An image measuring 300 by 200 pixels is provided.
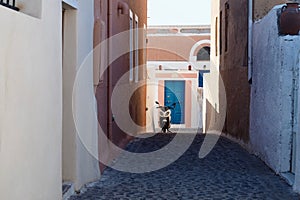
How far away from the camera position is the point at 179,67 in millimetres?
31000

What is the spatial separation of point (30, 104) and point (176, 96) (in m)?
25.0

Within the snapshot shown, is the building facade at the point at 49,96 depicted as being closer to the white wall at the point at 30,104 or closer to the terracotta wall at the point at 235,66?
the white wall at the point at 30,104

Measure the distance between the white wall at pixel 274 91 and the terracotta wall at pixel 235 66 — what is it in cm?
116

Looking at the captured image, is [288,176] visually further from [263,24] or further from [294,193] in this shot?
[263,24]

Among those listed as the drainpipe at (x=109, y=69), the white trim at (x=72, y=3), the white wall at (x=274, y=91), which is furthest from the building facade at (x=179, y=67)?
the white trim at (x=72, y=3)

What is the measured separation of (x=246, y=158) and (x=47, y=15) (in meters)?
5.75

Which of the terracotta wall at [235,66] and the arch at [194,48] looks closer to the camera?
the terracotta wall at [235,66]

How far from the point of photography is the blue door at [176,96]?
92.9 ft

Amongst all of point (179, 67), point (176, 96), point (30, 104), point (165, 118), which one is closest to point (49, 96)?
point (30, 104)

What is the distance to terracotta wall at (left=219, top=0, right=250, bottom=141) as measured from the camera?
429 inches

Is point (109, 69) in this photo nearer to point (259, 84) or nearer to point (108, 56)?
point (108, 56)

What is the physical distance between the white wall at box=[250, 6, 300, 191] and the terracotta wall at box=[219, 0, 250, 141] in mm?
1162

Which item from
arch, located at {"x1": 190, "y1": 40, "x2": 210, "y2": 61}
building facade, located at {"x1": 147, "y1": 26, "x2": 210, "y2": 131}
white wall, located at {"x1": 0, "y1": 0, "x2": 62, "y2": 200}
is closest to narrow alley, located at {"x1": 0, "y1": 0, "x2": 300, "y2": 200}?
white wall, located at {"x1": 0, "y1": 0, "x2": 62, "y2": 200}

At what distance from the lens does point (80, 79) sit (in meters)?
6.24
